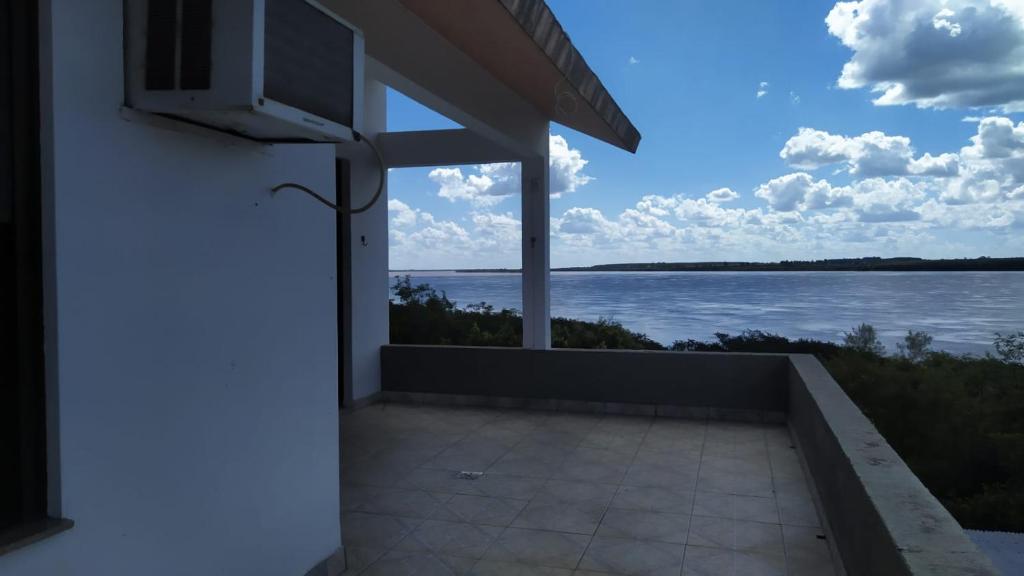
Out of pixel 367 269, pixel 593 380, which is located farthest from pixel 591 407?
pixel 367 269

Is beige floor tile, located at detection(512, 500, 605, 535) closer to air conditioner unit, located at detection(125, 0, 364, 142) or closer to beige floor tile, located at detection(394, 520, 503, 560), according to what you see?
beige floor tile, located at detection(394, 520, 503, 560)

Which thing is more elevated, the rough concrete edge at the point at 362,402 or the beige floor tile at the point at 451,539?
the rough concrete edge at the point at 362,402

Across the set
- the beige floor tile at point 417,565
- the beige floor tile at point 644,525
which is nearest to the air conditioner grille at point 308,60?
the beige floor tile at point 417,565

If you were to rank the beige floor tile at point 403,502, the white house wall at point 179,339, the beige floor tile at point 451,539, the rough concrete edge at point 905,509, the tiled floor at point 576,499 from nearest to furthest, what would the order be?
A: the rough concrete edge at point 905,509 < the white house wall at point 179,339 < the tiled floor at point 576,499 < the beige floor tile at point 451,539 < the beige floor tile at point 403,502

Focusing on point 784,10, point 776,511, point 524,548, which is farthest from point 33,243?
point 784,10

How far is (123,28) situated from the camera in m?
1.87

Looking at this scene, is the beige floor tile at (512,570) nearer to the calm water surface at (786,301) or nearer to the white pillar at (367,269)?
the white pillar at (367,269)

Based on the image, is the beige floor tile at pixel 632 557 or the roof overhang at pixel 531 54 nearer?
the beige floor tile at pixel 632 557

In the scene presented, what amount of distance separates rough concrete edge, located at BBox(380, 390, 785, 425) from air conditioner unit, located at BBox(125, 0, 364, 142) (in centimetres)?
487

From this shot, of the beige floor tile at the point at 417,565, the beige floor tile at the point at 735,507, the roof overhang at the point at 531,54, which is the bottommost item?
the beige floor tile at the point at 417,565

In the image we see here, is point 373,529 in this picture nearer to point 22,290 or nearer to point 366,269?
point 22,290

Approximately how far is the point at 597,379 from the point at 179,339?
15.8ft

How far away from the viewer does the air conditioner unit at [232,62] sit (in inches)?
69.6

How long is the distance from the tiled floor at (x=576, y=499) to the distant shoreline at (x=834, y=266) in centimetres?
472
